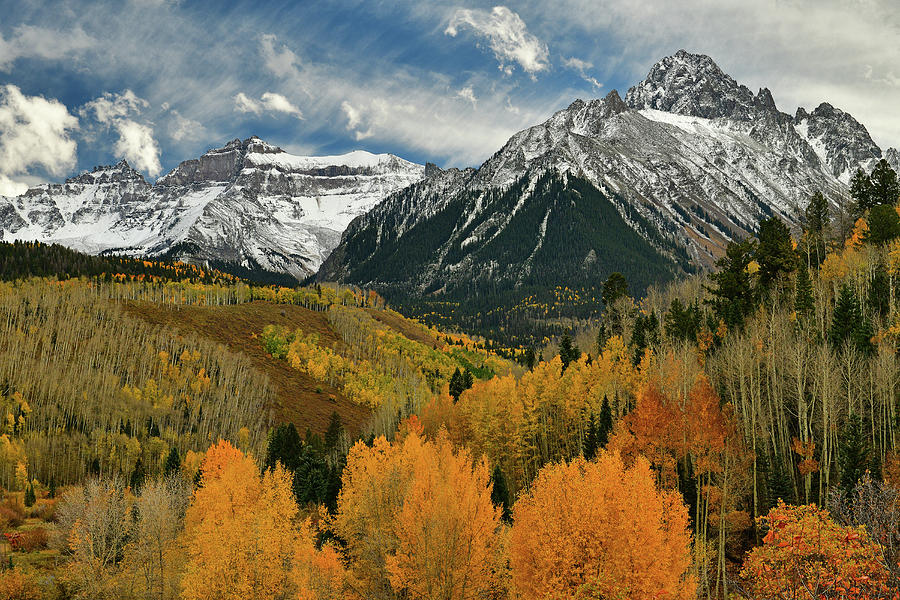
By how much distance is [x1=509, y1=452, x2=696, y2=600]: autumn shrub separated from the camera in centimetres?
3170

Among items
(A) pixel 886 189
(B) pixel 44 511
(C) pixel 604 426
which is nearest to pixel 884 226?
(A) pixel 886 189

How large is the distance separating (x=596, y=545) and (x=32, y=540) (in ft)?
229

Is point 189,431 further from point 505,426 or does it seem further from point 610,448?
point 610,448

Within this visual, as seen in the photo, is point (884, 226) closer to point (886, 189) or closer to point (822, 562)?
point (886, 189)

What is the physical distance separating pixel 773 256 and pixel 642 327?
2075cm

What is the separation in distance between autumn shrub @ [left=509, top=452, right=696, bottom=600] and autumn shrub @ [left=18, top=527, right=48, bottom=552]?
62289 mm

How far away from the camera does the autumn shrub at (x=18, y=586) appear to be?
4894 cm

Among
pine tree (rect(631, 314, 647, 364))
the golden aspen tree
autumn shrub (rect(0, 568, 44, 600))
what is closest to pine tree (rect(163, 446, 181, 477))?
autumn shrub (rect(0, 568, 44, 600))

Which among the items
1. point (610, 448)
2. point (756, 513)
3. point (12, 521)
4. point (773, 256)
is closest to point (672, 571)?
point (756, 513)

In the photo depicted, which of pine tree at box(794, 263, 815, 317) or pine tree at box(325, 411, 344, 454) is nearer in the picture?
pine tree at box(794, 263, 815, 317)

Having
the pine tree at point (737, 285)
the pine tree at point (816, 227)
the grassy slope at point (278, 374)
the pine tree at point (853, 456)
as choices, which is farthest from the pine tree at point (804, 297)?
the grassy slope at point (278, 374)

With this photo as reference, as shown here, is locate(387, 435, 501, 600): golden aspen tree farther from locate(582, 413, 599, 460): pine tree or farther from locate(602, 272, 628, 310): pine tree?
locate(602, 272, 628, 310): pine tree

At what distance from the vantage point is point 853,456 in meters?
41.0

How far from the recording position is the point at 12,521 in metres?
73.3
